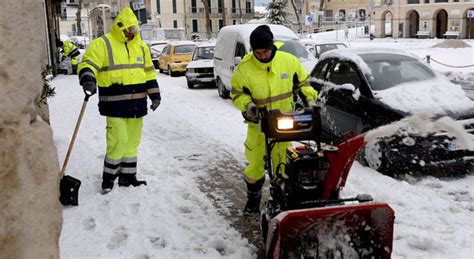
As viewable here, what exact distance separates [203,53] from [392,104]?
1339 cm

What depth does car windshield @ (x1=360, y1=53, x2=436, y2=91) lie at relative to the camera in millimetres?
7417

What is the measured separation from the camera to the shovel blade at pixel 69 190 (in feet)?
18.2

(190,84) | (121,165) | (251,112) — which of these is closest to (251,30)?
(190,84)

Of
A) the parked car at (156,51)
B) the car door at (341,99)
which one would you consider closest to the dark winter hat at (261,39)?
the car door at (341,99)

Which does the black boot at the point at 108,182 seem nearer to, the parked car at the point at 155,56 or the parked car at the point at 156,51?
the parked car at the point at 156,51

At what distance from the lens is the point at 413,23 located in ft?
187

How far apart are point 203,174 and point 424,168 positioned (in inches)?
112

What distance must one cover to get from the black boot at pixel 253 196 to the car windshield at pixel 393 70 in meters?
2.89

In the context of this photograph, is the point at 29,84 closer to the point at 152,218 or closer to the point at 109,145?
the point at 152,218

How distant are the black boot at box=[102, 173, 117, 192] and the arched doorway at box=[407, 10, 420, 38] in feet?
181

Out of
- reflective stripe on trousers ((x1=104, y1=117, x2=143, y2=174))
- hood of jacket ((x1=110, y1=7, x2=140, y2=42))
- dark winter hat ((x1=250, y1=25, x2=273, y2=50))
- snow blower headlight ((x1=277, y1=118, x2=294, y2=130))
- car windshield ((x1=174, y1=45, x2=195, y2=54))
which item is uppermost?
hood of jacket ((x1=110, y1=7, x2=140, y2=42))

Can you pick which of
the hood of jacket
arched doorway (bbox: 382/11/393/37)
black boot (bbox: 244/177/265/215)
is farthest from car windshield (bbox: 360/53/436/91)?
arched doorway (bbox: 382/11/393/37)

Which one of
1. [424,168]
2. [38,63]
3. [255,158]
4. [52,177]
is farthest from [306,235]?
[424,168]

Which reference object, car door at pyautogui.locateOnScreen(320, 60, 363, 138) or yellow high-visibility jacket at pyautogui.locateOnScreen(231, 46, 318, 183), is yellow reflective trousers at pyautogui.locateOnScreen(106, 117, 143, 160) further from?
car door at pyautogui.locateOnScreen(320, 60, 363, 138)
